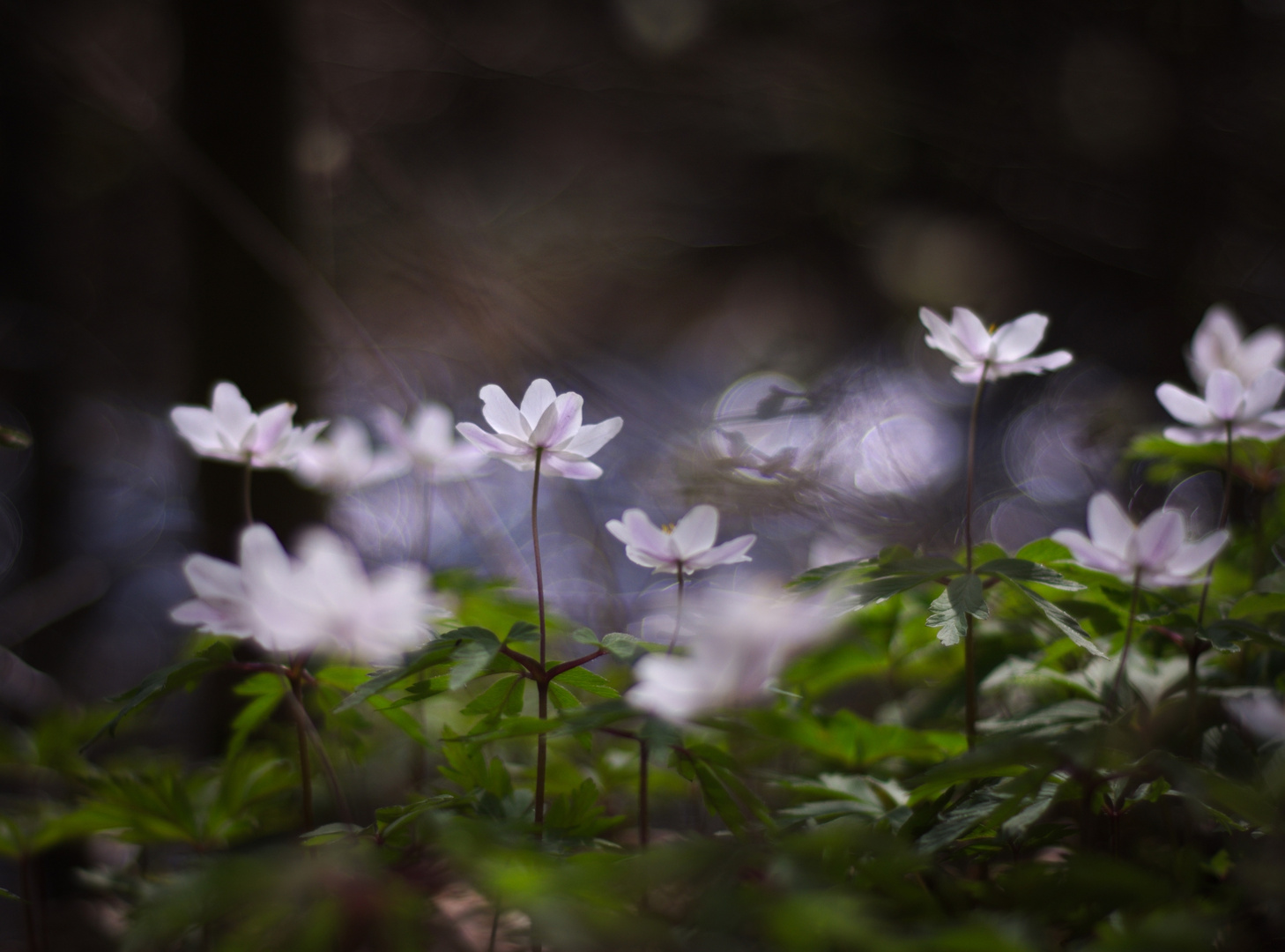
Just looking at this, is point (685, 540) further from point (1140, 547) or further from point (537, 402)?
point (1140, 547)

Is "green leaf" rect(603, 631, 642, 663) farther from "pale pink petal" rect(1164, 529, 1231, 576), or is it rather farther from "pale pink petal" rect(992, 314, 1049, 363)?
"pale pink petal" rect(992, 314, 1049, 363)

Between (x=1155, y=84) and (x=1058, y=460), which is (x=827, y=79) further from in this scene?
(x=1058, y=460)

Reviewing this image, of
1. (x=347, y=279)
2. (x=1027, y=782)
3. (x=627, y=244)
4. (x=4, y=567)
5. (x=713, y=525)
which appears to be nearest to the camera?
(x=1027, y=782)

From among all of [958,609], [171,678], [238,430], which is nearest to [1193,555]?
[958,609]

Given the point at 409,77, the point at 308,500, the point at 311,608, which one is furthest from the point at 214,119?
the point at 311,608

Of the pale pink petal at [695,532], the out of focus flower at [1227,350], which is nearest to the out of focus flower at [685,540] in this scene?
the pale pink petal at [695,532]

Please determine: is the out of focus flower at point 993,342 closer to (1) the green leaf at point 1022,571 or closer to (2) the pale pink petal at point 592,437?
(1) the green leaf at point 1022,571

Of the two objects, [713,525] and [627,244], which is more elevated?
[627,244]
